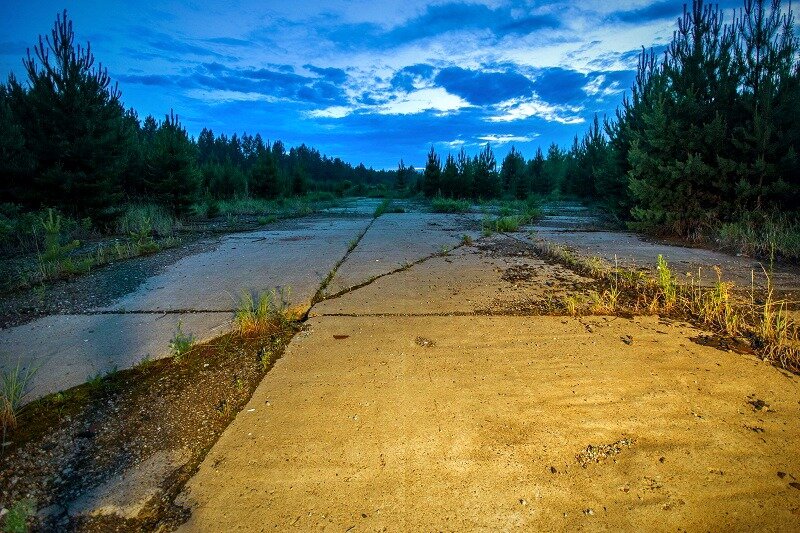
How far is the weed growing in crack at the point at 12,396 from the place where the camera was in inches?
68.8

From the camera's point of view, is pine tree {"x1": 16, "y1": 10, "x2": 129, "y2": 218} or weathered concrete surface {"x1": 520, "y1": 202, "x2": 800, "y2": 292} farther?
pine tree {"x1": 16, "y1": 10, "x2": 129, "y2": 218}

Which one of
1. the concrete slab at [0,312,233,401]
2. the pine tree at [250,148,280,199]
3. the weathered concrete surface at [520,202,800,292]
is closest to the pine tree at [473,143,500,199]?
the pine tree at [250,148,280,199]

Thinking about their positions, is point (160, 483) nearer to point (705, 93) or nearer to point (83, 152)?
point (83, 152)

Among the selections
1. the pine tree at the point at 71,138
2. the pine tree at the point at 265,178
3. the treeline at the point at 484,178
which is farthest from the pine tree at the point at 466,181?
the pine tree at the point at 71,138

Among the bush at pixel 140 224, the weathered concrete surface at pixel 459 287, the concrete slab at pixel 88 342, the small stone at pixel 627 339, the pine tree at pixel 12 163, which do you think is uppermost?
the pine tree at pixel 12 163

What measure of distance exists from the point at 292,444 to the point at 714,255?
6.56m

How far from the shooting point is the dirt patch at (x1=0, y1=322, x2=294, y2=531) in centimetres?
135

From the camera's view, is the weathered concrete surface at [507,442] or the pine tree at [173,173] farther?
the pine tree at [173,173]

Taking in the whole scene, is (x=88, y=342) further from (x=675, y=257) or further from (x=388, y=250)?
(x=675, y=257)

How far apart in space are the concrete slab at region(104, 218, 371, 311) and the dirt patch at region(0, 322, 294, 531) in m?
1.19

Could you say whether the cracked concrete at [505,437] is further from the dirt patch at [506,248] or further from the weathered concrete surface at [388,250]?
the dirt patch at [506,248]

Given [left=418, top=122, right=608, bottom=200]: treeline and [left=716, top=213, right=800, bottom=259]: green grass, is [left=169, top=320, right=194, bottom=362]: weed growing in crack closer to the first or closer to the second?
[left=716, top=213, right=800, bottom=259]: green grass

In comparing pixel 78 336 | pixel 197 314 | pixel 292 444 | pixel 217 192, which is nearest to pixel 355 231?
pixel 197 314

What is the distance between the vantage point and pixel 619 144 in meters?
12.9
